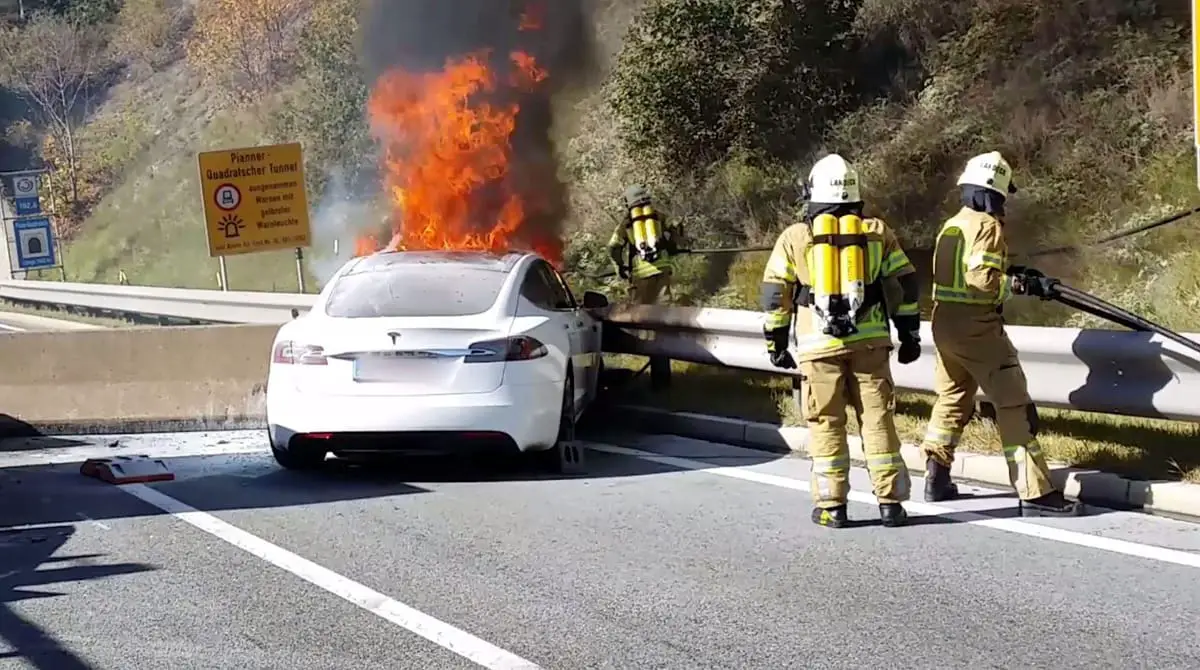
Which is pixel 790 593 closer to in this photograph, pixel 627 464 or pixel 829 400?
pixel 829 400

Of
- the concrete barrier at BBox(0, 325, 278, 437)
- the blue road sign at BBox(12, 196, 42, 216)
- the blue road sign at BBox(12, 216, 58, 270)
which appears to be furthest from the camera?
the blue road sign at BBox(12, 196, 42, 216)

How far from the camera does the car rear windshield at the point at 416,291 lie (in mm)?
8562

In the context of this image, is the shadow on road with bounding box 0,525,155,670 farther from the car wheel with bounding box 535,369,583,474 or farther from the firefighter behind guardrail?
the firefighter behind guardrail

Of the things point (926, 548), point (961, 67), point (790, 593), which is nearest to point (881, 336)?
point (926, 548)

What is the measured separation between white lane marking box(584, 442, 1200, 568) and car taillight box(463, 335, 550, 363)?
118 cm

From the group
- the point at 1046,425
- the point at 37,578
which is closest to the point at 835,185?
the point at 1046,425

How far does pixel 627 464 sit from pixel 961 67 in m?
11.9

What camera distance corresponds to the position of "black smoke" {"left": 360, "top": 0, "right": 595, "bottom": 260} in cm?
2138

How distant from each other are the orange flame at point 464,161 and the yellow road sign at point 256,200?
196 cm

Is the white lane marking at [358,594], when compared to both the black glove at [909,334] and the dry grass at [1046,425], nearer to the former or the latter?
the black glove at [909,334]

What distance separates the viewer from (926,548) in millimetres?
6316

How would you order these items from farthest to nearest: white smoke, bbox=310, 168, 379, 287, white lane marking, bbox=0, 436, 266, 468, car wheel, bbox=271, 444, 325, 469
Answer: white smoke, bbox=310, 168, 379, 287
white lane marking, bbox=0, 436, 266, 468
car wheel, bbox=271, 444, 325, 469

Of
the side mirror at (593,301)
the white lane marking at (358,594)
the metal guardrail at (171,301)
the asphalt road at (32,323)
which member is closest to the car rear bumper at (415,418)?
the white lane marking at (358,594)

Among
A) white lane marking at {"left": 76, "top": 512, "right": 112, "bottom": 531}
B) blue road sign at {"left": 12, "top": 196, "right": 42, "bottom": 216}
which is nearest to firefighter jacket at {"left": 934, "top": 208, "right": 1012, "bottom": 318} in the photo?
white lane marking at {"left": 76, "top": 512, "right": 112, "bottom": 531}
